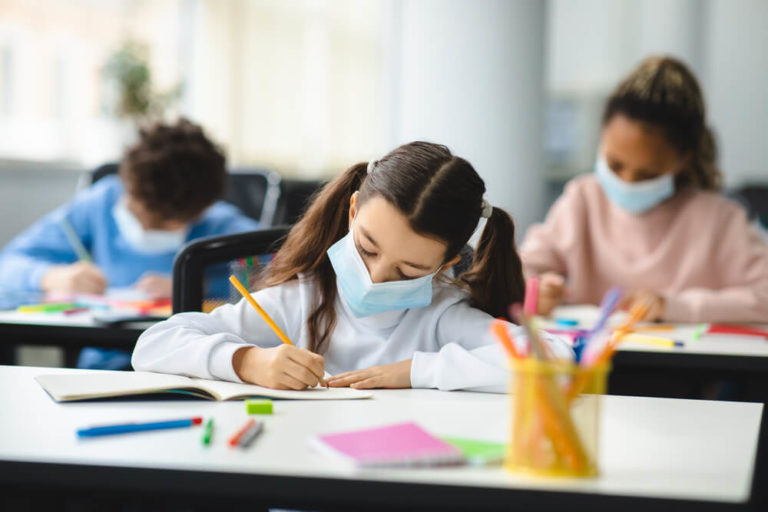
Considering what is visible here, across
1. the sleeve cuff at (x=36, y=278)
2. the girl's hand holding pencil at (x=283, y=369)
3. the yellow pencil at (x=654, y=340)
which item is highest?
the girl's hand holding pencil at (x=283, y=369)

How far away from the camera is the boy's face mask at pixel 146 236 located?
246 centimetres

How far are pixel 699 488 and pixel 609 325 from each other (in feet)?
3.87

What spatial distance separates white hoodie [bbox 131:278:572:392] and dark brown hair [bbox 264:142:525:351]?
0.02m

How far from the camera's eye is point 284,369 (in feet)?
3.71

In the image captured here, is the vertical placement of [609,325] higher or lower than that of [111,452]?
lower

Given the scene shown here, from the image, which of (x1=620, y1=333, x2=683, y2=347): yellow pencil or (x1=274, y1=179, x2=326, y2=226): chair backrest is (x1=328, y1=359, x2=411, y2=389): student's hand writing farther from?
(x1=274, y1=179, x2=326, y2=226): chair backrest

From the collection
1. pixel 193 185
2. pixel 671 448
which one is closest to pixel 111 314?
pixel 193 185

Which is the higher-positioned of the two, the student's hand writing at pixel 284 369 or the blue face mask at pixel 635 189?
the blue face mask at pixel 635 189

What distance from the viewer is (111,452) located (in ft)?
2.70

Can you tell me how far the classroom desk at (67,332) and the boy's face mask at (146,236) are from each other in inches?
25.7

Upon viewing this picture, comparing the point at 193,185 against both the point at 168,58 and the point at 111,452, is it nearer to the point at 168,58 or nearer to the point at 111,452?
the point at 111,452

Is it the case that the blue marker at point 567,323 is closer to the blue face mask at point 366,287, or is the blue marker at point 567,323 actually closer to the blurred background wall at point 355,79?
the blue face mask at point 366,287

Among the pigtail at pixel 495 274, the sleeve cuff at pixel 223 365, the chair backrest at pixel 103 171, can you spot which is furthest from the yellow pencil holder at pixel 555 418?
the chair backrest at pixel 103 171

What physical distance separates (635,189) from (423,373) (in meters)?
1.27
